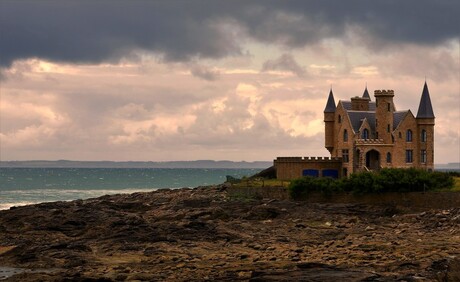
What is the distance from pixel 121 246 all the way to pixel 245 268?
10316 mm

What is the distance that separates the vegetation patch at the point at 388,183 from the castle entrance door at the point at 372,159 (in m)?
13.5

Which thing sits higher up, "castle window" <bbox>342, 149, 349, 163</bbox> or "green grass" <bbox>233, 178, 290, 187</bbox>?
"castle window" <bbox>342, 149, 349, 163</bbox>

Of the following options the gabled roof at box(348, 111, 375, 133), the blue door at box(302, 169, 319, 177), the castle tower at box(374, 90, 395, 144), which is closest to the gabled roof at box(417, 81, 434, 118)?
the castle tower at box(374, 90, 395, 144)

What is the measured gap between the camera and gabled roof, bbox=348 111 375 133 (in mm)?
74312

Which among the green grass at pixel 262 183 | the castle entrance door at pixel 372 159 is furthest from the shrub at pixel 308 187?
the castle entrance door at pixel 372 159

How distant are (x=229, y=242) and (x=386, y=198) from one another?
19402 millimetres

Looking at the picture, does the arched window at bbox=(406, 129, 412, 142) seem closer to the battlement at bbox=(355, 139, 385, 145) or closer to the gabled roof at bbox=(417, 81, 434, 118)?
the gabled roof at bbox=(417, 81, 434, 118)

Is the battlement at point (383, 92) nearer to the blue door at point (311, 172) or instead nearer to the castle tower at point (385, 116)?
the castle tower at point (385, 116)

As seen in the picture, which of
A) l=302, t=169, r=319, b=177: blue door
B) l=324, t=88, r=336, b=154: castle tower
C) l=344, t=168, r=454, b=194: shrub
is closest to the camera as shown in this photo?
l=344, t=168, r=454, b=194: shrub

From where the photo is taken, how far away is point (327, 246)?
127 feet

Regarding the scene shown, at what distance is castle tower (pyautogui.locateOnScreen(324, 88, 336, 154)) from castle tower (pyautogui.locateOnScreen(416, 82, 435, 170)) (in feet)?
30.2

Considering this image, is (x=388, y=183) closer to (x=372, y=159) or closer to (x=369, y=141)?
(x=369, y=141)

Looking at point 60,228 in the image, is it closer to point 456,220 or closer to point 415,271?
point 456,220

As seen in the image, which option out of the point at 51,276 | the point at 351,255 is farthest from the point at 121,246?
the point at 351,255
